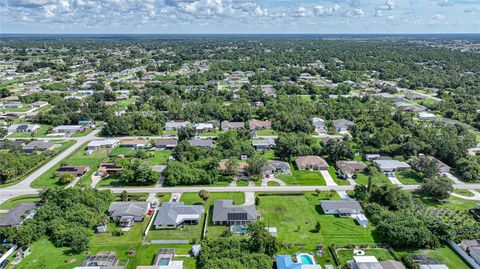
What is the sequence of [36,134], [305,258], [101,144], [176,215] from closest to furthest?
1. [305,258]
2. [176,215]
3. [101,144]
4. [36,134]

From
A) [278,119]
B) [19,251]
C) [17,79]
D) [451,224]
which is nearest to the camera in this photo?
[19,251]

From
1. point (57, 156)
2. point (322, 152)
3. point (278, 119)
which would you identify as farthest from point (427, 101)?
point (57, 156)

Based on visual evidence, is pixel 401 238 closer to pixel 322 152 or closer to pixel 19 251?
pixel 322 152

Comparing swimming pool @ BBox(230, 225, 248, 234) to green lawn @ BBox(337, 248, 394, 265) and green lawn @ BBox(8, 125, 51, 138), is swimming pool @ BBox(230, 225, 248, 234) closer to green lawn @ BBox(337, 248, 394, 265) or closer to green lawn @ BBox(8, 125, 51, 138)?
green lawn @ BBox(337, 248, 394, 265)

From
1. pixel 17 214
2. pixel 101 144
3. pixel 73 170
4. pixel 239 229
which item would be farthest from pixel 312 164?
pixel 17 214

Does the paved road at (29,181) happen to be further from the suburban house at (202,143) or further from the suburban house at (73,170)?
the suburban house at (202,143)

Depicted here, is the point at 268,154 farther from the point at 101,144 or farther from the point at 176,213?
the point at 101,144

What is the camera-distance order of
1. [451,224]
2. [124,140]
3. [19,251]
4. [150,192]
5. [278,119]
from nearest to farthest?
1. [19,251]
2. [451,224]
3. [150,192]
4. [124,140]
5. [278,119]

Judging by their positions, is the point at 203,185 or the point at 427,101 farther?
the point at 427,101
